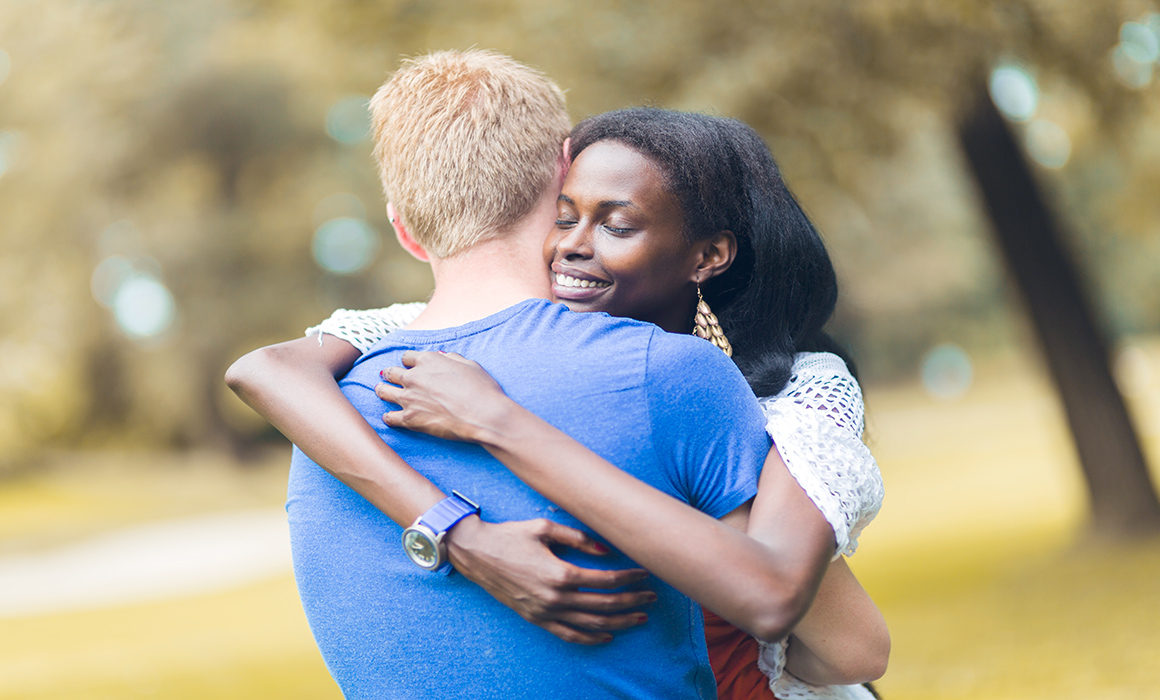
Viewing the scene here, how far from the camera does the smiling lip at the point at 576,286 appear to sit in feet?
7.06

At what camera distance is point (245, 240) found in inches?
1066

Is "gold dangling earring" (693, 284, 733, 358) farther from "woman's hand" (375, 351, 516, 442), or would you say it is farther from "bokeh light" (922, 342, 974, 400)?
"bokeh light" (922, 342, 974, 400)

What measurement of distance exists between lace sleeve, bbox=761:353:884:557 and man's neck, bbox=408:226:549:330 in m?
0.46

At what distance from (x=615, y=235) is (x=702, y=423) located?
65 cm

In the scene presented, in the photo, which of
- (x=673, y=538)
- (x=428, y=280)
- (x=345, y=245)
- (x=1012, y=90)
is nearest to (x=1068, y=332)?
(x=1012, y=90)

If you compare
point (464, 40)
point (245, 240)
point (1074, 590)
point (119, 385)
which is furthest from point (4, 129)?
point (1074, 590)

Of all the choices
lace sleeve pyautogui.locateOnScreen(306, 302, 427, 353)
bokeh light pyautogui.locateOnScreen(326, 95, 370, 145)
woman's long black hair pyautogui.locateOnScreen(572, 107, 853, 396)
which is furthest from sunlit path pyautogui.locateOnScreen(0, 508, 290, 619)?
woman's long black hair pyautogui.locateOnScreen(572, 107, 853, 396)

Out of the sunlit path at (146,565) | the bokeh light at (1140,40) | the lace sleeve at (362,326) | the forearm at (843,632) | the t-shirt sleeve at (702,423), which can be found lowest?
the forearm at (843,632)

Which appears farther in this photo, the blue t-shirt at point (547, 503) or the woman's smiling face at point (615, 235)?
the woman's smiling face at point (615, 235)

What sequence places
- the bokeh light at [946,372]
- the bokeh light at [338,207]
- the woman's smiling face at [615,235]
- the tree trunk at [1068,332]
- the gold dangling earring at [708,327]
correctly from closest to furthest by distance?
the woman's smiling face at [615,235], the gold dangling earring at [708,327], the tree trunk at [1068,332], the bokeh light at [338,207], the bokeh light at [946,372]

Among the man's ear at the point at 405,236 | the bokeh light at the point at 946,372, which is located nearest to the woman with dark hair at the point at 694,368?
the man's ear at the point at 405,236

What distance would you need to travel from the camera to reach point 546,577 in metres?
1.56

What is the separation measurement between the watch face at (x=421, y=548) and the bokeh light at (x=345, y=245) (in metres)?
27.6

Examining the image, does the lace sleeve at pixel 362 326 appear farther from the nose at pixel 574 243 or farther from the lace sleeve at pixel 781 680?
the lace sleeve at pixel 781 680
